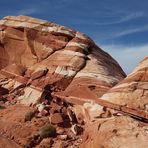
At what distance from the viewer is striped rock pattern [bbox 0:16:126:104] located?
3688 cm

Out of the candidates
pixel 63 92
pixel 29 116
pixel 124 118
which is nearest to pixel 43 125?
pixel 29 116

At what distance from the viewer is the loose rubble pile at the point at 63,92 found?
84.4ft

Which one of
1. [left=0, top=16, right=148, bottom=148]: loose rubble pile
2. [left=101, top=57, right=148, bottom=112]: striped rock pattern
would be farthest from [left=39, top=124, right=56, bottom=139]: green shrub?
[left=101, top=57, right=148, bottom=112]: striped rock pattern

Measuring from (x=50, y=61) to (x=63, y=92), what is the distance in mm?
4895

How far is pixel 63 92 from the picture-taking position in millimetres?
36188

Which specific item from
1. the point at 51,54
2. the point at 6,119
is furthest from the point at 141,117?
the point at 51,54

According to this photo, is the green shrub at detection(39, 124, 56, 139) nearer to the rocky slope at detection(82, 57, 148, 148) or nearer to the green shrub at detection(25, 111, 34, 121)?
the green shrub at detection(25, 111, 34, 121)

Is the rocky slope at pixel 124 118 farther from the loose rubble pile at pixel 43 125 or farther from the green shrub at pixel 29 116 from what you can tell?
the green shrub at pixel 29 116

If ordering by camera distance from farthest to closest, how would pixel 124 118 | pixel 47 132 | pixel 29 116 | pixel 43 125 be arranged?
pixel 29 116 < pixel 43 125 < pixel 47 132 < pixel 124 118

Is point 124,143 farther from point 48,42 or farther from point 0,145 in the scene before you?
point 48,42

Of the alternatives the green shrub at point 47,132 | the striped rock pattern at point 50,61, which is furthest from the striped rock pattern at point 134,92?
the striped rock pattern at point 50,61

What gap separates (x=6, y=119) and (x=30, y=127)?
293 centimetres

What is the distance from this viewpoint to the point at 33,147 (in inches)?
1129

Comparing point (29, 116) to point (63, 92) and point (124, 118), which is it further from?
point (124, 118)
